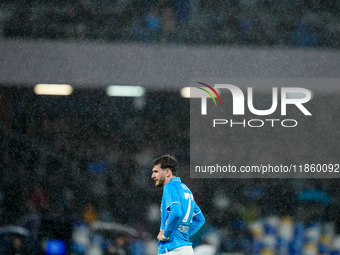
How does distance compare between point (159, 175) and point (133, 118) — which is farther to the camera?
point (133, 118)

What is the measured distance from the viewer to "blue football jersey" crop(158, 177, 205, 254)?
6309 mm

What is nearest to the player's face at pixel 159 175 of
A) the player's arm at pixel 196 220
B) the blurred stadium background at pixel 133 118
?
the player's arm at pixel 196 220

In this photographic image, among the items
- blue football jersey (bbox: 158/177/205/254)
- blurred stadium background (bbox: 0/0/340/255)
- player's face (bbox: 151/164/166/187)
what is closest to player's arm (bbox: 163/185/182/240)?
blue football jersey (bbox: 158/177/205/254)

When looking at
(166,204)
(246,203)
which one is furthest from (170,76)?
(166,204)

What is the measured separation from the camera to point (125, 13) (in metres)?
8.30

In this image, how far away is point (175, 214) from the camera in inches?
247

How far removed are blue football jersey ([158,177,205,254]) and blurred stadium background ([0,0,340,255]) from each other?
1499 mm

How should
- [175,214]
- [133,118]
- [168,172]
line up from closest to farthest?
[175,214]
[168,172]
[133,118]

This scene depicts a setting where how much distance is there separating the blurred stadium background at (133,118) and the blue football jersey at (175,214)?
1499 mm

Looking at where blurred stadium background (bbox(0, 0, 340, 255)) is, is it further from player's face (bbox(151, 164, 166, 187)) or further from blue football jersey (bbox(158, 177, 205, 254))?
blue football jersey (bbox(158, 177, 205, 254))

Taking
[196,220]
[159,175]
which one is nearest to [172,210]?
[159,175]

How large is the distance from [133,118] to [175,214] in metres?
2.17

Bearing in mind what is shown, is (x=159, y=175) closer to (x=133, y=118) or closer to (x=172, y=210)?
(x=172, y=210)

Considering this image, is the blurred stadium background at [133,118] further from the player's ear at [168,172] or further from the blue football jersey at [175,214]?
the blue football jersey at [175,214]
